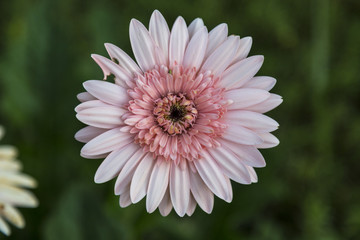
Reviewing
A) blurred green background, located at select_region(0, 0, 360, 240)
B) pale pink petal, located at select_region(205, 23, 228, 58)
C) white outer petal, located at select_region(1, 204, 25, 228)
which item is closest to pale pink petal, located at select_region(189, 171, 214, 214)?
pale pink petal, located at select_region(205, 23, 228, 58)

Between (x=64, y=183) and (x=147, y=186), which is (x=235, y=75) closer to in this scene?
(x=147, y=186)

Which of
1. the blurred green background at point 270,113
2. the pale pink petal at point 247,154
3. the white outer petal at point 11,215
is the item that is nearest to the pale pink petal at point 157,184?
the pale pink petal at point 247,154

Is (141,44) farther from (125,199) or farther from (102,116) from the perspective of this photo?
(125,199)

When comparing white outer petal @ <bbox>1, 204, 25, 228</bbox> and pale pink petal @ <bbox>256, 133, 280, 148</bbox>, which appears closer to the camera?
pale pink petal @ <bbox>256, 133, 280, 148</bbox>

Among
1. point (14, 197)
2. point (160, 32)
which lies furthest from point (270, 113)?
point (160, 32)

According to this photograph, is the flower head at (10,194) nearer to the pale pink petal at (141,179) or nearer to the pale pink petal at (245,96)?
the pale pink petal at (141,179)

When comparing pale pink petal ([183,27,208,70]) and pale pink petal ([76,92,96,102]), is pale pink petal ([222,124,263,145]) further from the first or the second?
pale pink petal ([76,92,96,102])
